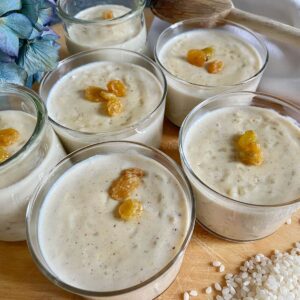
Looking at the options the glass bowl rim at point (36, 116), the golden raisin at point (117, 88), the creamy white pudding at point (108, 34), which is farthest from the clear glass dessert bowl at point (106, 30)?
the glass bowl rim at point (36, 116)

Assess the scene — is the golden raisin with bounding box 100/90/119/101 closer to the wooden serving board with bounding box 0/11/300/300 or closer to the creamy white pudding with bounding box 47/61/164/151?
the creamy white pudding with bounding box 47/61/164/151

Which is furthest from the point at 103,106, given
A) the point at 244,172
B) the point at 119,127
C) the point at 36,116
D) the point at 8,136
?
the point at 244,172

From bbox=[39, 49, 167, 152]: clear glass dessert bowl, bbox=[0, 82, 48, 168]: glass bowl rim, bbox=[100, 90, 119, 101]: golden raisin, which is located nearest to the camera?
bbox=[0, 82, 48, 168]: glass bowl rim

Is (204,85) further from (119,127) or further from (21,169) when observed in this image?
(21,169)

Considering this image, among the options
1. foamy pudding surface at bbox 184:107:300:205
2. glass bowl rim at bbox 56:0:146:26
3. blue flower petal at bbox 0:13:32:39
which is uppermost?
blue flower petal at bbox 0:13:32:39

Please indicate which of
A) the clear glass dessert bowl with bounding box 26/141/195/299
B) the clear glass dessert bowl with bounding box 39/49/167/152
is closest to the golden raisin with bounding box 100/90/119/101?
the clear glass dessert bowl with bounding box 39/49/167/152

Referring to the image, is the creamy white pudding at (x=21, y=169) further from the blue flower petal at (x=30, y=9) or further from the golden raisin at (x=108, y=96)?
the blue flower petal at (x=30, y=9)

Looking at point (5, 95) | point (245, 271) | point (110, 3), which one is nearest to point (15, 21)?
point (5, 95)
